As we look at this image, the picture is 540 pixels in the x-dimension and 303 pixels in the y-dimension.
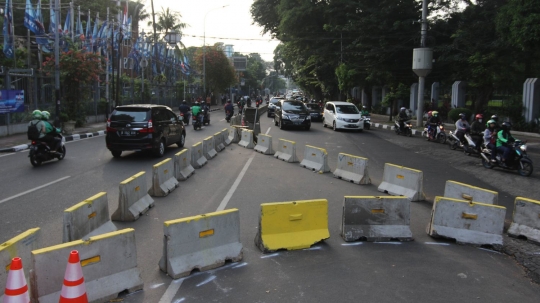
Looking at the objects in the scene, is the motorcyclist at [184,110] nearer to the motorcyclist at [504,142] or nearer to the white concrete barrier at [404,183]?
the motorcyclist at [504,142]

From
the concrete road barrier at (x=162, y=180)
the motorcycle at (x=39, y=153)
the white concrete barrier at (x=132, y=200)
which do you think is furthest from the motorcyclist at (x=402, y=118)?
the white concrete barrier at (x=132, y=200)

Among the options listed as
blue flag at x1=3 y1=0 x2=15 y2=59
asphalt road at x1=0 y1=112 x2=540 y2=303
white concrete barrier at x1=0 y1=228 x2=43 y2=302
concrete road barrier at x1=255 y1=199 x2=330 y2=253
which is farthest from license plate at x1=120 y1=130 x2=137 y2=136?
blue flag at x1=3 y1=0 x2=15 y2=59

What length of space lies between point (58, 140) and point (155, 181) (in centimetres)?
614

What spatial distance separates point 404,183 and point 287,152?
599cm

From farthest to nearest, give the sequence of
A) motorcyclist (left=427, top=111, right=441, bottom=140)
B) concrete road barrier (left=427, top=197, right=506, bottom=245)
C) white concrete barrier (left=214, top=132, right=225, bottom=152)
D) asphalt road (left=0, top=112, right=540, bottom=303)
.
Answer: motorcyclist (left=427, top=111, right=441, bottom=140)
white concrete barrier (left=214, top=132, right=225, bottom=152)
concrete road barrier (left=427, top=197, right=506, bottom=245)
asphalt road (left=0, top=112, right=540, bottom=303)

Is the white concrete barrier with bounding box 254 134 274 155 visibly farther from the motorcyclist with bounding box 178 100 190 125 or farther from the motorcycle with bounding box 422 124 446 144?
the motorcyclist with bounding box 178 100 190 125

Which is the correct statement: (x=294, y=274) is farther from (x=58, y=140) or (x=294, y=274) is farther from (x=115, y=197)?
(x=58, y=140)

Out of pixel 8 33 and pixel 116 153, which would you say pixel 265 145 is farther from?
pixel 8 33

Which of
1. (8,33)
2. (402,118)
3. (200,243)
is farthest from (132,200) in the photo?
(8,33)

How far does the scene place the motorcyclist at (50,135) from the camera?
13784 mm

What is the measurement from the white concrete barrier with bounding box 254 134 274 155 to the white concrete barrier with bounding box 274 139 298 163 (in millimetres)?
934

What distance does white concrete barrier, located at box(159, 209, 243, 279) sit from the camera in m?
5.55

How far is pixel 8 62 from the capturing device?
27.4 meters

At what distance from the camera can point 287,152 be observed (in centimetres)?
1584
